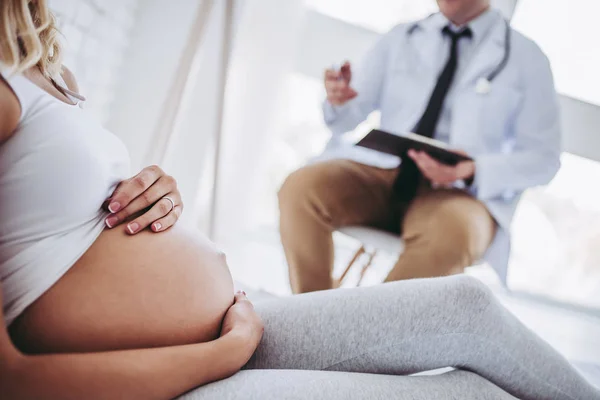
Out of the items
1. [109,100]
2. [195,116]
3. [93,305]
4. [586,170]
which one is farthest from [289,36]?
[93,305]

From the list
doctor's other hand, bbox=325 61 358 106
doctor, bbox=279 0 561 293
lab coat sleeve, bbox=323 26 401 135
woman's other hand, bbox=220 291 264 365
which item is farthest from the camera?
lab coat sleeve, bbox=323 26 401 135

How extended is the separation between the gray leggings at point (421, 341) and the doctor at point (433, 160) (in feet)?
1.88

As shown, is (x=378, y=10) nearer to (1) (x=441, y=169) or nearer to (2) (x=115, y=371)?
(1) (x=441, y=169)

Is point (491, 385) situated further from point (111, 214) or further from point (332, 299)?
point (111, 214)

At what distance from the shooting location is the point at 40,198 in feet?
1.82

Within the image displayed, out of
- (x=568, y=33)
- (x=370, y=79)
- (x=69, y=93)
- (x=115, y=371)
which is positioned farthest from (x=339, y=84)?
(x=568, y=33)

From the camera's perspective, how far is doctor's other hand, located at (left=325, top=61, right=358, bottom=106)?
5.01ft

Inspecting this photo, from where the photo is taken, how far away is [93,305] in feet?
1.83

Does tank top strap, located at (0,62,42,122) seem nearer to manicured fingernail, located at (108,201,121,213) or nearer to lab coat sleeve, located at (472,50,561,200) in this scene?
manicured fingernail, located at (108,201,121,213)

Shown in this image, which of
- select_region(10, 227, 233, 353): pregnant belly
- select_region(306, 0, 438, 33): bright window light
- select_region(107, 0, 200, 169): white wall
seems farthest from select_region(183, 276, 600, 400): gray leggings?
select_region(306, 0, 438, 33): bright window light

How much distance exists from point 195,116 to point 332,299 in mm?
1520

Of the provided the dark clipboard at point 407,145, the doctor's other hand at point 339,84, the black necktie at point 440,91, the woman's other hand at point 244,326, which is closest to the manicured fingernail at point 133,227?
the woman's other hand at point 244,326

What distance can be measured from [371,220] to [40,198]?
110 centimetres

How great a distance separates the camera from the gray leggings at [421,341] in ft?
2.20
